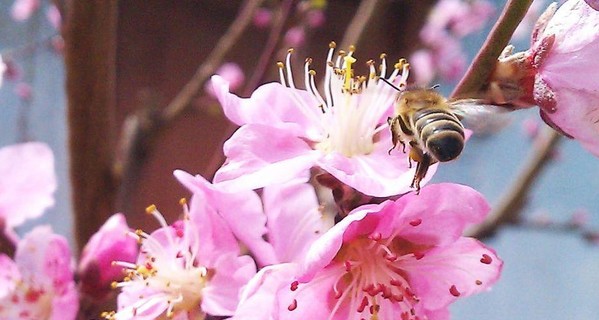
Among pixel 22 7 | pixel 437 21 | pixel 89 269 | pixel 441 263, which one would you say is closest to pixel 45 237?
pixel 89 269

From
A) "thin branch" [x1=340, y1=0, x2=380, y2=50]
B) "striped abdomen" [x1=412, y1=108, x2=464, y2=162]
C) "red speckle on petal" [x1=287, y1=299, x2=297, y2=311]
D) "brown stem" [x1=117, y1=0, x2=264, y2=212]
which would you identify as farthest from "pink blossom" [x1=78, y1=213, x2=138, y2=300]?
"thin branch" [x1=340, y1=0, x2=380, y2=50]

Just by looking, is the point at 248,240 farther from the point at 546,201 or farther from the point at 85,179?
the point at 546,201

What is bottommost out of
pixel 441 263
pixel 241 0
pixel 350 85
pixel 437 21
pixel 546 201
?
pixel 546 201

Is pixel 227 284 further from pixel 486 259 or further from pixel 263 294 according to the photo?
pixel 486 259

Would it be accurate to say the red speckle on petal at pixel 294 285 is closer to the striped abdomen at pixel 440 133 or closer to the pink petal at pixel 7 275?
the striped abdomen at pixel 440 133

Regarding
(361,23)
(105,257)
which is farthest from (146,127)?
(105,257)

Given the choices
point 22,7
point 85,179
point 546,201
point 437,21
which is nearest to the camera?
point 85,179

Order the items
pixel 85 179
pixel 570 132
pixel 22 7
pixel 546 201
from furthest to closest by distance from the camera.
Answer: pixel 546 201 → pixel 22 7 → pixel 85 179 → pixel 570 132

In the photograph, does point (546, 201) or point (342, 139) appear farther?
point (546, 201)
